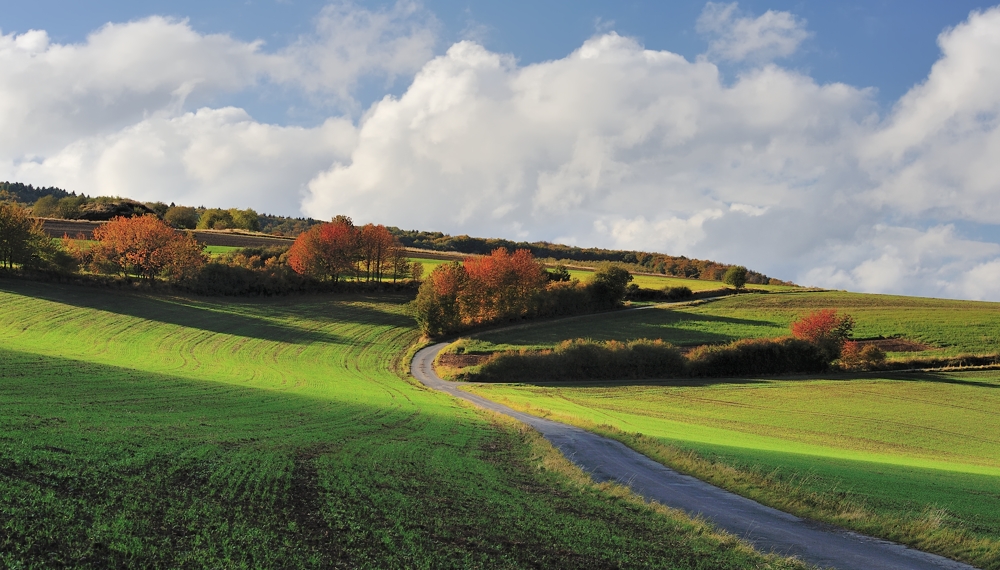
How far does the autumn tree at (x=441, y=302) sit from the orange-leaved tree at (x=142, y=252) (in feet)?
115

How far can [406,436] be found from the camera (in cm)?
2786

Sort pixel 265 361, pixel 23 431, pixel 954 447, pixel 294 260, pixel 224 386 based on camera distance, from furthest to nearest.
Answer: pixel 294 260
pixel 265 361
pixel 954 447
pixel 224 386
pixel 23 431

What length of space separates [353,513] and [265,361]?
56.2 m

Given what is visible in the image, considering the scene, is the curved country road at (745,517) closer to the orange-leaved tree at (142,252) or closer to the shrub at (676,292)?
the orange-leaved tree at (142,252)

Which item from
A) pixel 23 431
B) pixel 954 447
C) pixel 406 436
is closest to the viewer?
pixel 23 431

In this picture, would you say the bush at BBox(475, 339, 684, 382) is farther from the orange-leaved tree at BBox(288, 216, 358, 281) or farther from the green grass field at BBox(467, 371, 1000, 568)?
the orange-leaved tree at BBox(288, 216, 358, 281)

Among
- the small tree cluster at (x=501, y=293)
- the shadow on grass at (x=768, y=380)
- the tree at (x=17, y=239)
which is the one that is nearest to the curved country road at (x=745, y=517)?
the shadow on grass at (x=768, y=380)

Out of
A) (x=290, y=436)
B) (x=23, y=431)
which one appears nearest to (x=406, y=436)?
(x=290, y=436)

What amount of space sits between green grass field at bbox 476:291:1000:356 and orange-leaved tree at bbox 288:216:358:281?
107ft

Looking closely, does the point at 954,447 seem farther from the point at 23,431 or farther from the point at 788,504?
the point at 23,431

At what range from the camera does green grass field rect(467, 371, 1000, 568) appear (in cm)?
1955

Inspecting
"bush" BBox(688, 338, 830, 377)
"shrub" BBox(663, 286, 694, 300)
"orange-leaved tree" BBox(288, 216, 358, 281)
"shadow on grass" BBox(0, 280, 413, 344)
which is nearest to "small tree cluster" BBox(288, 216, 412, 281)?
"orange-leaved tree" BBox(288, 216, 358, 281)

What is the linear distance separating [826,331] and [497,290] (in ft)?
148

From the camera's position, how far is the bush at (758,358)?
7625cm
